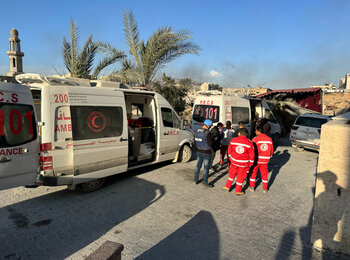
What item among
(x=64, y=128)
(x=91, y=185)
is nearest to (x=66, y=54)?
(x=64, y=128)

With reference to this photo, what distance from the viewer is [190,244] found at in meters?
3.60

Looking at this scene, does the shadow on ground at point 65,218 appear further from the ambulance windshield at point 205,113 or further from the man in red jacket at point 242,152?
the ambulance windshield at point 205,113

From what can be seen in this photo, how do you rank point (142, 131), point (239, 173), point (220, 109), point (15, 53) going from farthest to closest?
point (15, 53) < point (220, 109) < point (142, 131) < point (239, 173)

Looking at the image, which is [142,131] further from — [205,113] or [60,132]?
[205,113]

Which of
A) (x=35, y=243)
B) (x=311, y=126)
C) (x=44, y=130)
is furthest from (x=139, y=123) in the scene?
(x=311, y=126)

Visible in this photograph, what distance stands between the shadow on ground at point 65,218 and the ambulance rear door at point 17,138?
Result: 2.27 ft

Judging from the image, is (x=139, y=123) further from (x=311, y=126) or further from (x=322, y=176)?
(x=311, y=126)

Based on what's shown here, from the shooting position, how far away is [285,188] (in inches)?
243

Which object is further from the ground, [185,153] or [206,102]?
[206,102]

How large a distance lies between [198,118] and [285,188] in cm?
479

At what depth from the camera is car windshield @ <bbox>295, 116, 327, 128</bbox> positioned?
9734mm

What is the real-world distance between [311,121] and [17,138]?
1035 centimetres

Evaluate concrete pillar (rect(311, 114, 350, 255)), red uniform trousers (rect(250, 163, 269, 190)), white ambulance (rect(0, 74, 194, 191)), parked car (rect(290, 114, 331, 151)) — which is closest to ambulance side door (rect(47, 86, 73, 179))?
white ambulance (rect(0, 74, 194, 191))

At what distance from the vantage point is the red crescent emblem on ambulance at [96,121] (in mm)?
5137
